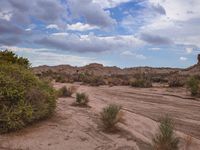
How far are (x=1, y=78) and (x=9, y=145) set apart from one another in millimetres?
2577

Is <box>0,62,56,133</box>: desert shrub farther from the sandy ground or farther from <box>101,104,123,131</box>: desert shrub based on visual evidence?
<box>101,104,123,131</box>: desert shrub

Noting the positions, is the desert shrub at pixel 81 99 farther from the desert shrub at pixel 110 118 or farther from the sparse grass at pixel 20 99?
the desert shrub at pixel 110 118

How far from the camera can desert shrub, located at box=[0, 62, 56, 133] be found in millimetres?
11617

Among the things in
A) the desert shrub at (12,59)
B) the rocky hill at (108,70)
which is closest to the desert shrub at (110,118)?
the desert shrub at (12,59)

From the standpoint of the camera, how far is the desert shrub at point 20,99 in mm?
11617

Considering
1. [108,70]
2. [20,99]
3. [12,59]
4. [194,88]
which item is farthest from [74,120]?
[108,70]

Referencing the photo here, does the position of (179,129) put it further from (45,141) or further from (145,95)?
(145,95)

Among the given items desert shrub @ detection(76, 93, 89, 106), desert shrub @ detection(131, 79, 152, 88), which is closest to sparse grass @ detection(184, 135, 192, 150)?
desert shrub @ detection(76, 93, 89, 106)

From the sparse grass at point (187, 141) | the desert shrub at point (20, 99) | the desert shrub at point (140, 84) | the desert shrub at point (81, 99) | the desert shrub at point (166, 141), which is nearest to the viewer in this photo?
the desert shrub at point (166, 141)

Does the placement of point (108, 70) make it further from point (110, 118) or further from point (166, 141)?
point (166, 141)

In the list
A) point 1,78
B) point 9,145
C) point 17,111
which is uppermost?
point 1,78

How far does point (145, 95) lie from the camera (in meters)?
24.1

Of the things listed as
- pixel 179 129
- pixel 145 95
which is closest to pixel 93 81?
pixel 145 95

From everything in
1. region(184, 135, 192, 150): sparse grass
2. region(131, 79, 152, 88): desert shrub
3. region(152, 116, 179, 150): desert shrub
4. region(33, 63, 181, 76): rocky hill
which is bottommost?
region(184, 135, 192, 150): sparse grass
